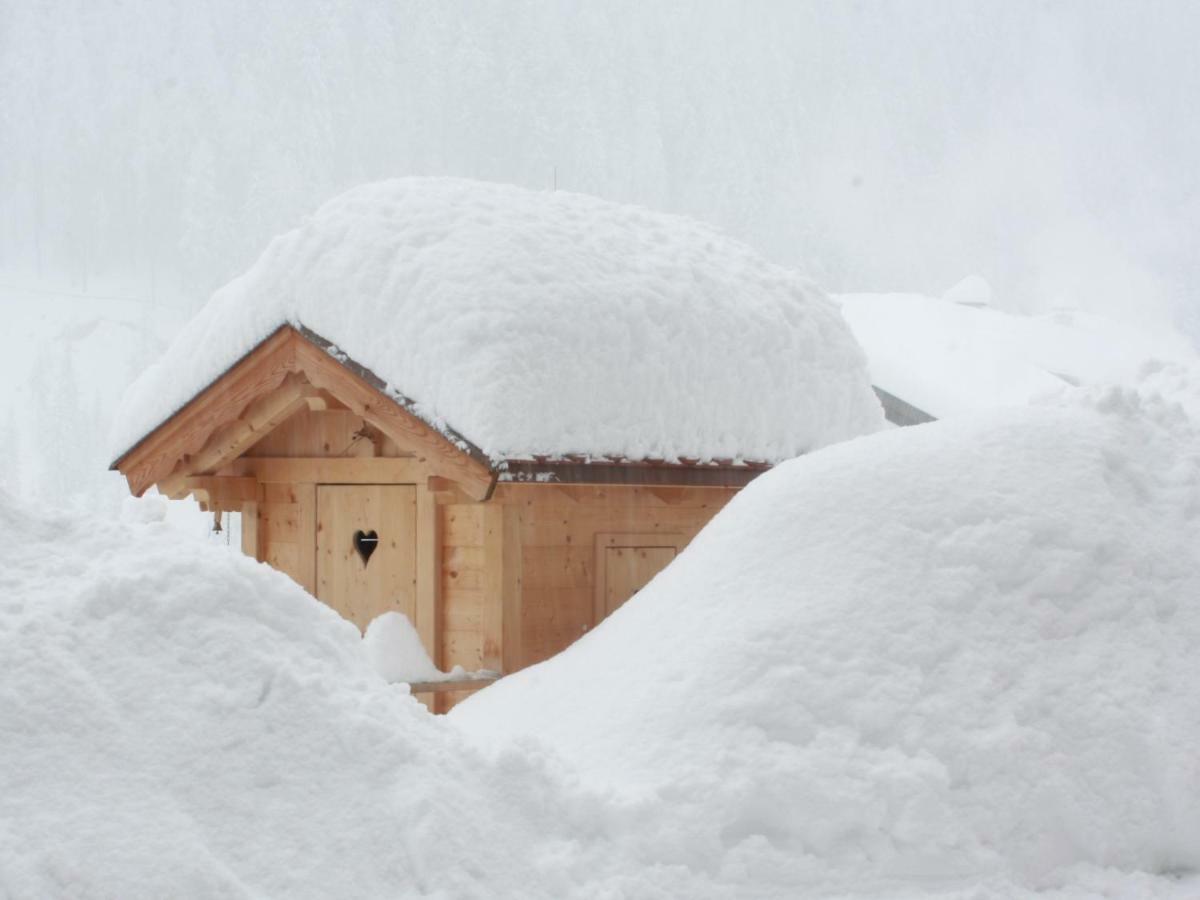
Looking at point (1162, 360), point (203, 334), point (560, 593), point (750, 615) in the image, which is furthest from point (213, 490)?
point (1162, 360)

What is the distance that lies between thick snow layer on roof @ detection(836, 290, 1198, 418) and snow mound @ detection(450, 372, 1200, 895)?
14.7 metres

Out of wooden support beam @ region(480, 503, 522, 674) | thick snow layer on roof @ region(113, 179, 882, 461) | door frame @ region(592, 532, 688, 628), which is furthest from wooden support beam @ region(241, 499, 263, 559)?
door frame @ region(592, 532, 688, 628)

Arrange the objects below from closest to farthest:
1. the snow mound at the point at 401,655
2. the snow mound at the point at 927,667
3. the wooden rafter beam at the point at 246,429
Answer: the snow mound at the point at 927,667 < the snow mound at the point at 401,655 < the wooden rafter beam at the point at 246,429

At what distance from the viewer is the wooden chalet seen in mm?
9047

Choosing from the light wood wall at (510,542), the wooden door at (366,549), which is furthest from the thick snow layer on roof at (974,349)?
the wooden door at (366,549)

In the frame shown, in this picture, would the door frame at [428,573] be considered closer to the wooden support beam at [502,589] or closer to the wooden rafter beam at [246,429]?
the wooden support beam at [502,589]

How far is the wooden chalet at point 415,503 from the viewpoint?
9.05 meters

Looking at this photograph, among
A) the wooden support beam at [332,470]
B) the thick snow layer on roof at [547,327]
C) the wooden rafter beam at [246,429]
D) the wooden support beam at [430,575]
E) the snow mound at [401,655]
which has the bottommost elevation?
the snow mound at [401,655]

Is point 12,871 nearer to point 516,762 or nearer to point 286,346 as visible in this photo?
point 516,762

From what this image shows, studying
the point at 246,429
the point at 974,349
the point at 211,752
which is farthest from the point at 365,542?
the point at 974,349

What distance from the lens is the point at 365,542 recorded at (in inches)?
397

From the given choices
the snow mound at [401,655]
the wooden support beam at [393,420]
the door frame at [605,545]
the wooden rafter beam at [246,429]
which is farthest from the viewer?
the wooden rafter beam at [246,429]

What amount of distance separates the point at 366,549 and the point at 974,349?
17.7 m

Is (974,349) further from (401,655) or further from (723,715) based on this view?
(723,715)
